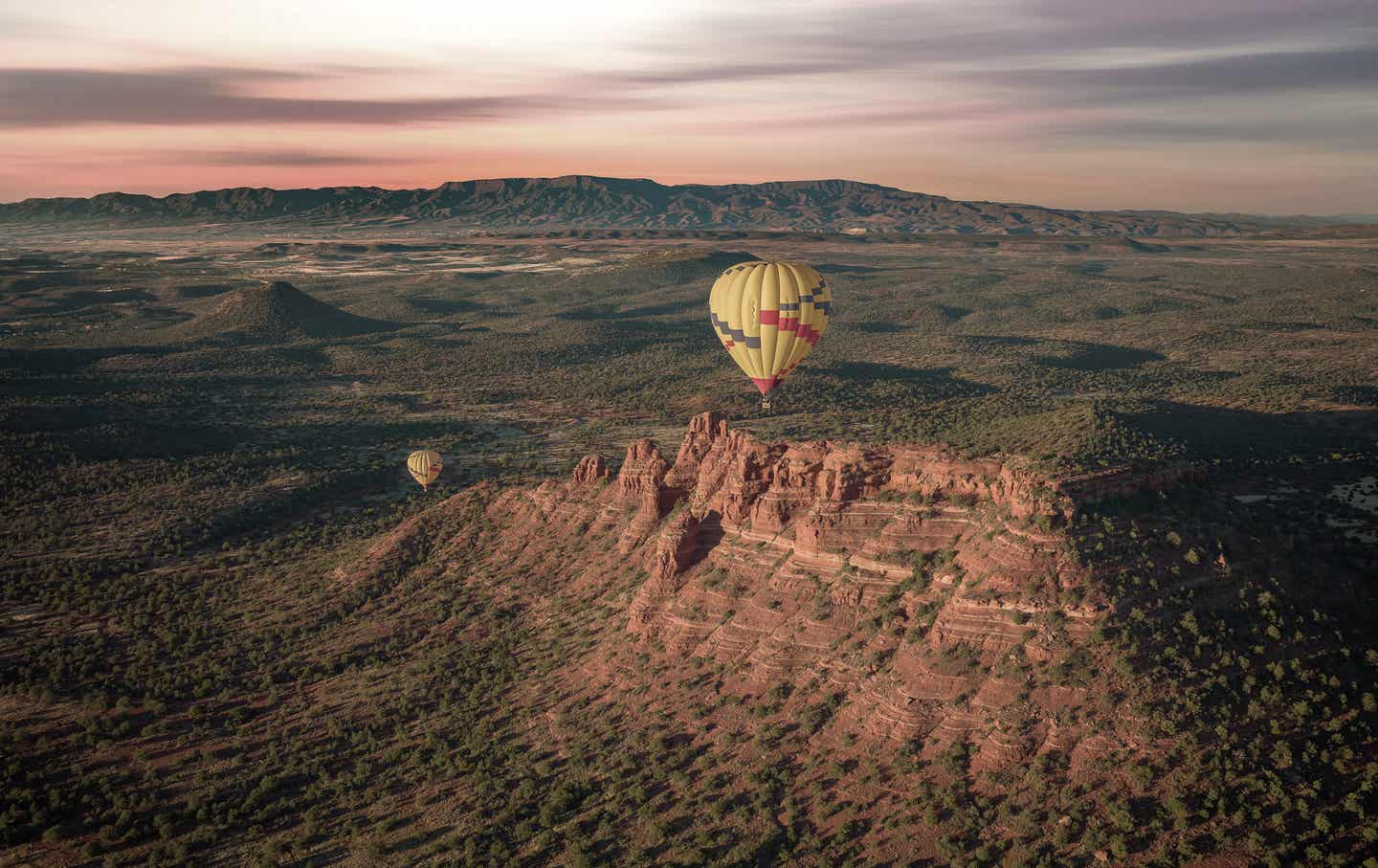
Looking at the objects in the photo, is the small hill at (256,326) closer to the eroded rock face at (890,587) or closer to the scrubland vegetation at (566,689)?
the scrubland vegetation at (566,689)

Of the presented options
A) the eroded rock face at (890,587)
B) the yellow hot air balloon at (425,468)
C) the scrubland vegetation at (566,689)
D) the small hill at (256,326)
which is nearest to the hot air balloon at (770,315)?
the eroded rock face at (890,587)

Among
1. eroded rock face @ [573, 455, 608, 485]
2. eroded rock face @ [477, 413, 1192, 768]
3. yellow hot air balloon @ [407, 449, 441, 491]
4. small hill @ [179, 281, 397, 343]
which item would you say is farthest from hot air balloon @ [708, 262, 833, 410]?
small hill @ [179, 281, 397, 343]

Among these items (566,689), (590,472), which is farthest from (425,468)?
(566,689)

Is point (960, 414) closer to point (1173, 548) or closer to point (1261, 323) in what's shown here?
point (1173, 548)

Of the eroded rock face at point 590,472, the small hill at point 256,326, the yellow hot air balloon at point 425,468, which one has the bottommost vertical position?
the yellow hot air balloon at point 425,468

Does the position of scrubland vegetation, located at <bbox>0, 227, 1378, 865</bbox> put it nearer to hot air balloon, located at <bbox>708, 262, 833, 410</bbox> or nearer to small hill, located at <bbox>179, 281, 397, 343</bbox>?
hot air balloon, located at <bbox>708, 262, 833, 410</bbox>

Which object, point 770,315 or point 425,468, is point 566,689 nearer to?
point 770,315
